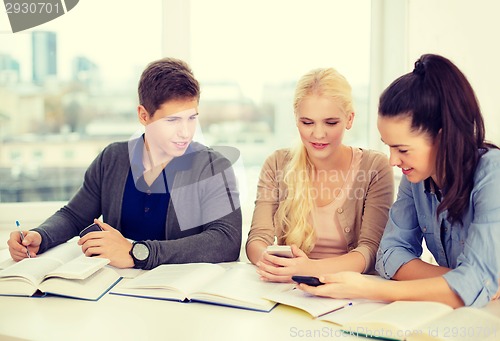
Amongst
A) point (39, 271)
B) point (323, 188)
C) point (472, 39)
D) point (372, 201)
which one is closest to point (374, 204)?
point (372, 201)

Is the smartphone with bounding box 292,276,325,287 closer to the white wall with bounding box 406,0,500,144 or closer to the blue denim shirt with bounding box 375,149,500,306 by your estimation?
the blue denim shirt with bounding box 375,149,500,306

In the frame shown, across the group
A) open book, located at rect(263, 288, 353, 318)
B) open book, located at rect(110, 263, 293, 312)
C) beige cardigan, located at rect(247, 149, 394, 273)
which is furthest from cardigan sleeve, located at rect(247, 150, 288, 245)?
open book, located at rect(263, 288, 353, 318)

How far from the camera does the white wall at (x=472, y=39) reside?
2857 mm

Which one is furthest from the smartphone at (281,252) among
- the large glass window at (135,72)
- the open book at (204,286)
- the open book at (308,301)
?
the large glass window at (135,72)

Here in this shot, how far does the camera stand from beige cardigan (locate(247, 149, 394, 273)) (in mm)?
2092

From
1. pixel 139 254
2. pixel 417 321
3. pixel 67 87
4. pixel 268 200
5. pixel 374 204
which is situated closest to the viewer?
pixel 417 321

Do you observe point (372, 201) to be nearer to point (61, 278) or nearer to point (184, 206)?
point (184, 206)

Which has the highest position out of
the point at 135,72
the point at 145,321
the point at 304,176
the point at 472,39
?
the point at 472,39

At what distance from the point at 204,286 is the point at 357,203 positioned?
713 mm

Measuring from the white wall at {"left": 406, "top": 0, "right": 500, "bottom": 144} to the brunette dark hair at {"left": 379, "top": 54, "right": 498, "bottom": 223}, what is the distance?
1303mm

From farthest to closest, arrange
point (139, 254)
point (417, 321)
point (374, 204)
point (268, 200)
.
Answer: point (268, 200) → point (374, 204) → point (139, 254) → point (417, 321)

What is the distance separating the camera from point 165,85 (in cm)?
212

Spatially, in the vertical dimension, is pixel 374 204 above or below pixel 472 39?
below

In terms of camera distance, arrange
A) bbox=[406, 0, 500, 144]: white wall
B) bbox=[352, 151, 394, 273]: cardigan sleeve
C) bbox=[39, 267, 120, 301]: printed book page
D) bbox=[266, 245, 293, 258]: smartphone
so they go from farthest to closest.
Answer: bbox=[406, 0, 500, 144]: white wall, bbox=[352, 151, 394, 273]: cardigan sleeve, bbox=[266, 245, 293, 258]: smartphone, bbox=[39, 267, 120, 301]: printed book page
